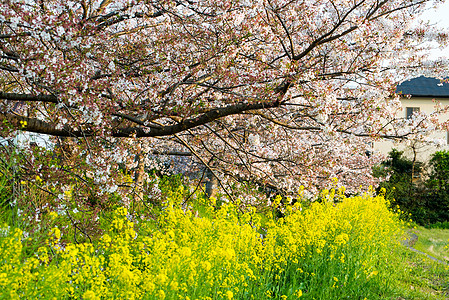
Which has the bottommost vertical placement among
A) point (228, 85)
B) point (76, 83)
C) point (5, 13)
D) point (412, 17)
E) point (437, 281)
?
point (437, 281)

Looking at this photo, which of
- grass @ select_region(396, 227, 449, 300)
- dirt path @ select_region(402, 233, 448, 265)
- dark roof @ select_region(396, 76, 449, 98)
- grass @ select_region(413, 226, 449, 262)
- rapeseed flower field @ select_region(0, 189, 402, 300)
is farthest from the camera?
dark roof @ select_region(396, 76, 449, 98)

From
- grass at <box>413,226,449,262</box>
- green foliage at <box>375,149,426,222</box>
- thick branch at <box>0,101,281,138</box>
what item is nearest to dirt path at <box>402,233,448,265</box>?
grass at <box>413,226,449,262</box>

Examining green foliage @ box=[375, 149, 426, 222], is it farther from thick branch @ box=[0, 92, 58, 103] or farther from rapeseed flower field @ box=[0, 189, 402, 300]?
thick branch @ box=[0, 92, 58, 103]

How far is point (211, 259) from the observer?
3.63 meters

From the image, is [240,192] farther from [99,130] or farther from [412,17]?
[412,17]

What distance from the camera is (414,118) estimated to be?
6.18 m

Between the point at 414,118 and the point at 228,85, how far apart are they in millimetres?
3087

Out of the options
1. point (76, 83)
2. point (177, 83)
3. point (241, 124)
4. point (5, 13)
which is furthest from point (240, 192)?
point (5, 13)

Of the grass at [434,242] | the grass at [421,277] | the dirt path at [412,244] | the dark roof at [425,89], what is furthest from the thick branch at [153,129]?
the dark roof at [425,89]

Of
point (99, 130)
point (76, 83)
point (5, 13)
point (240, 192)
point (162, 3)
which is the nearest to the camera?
point (5, 13)

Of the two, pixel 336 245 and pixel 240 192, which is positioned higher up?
pixel 240 192

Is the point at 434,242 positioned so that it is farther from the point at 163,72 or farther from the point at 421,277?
the point at 163,72

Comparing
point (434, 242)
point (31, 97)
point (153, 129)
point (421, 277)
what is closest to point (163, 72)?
point (153, 129)

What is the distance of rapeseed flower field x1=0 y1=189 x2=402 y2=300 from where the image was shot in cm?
272
